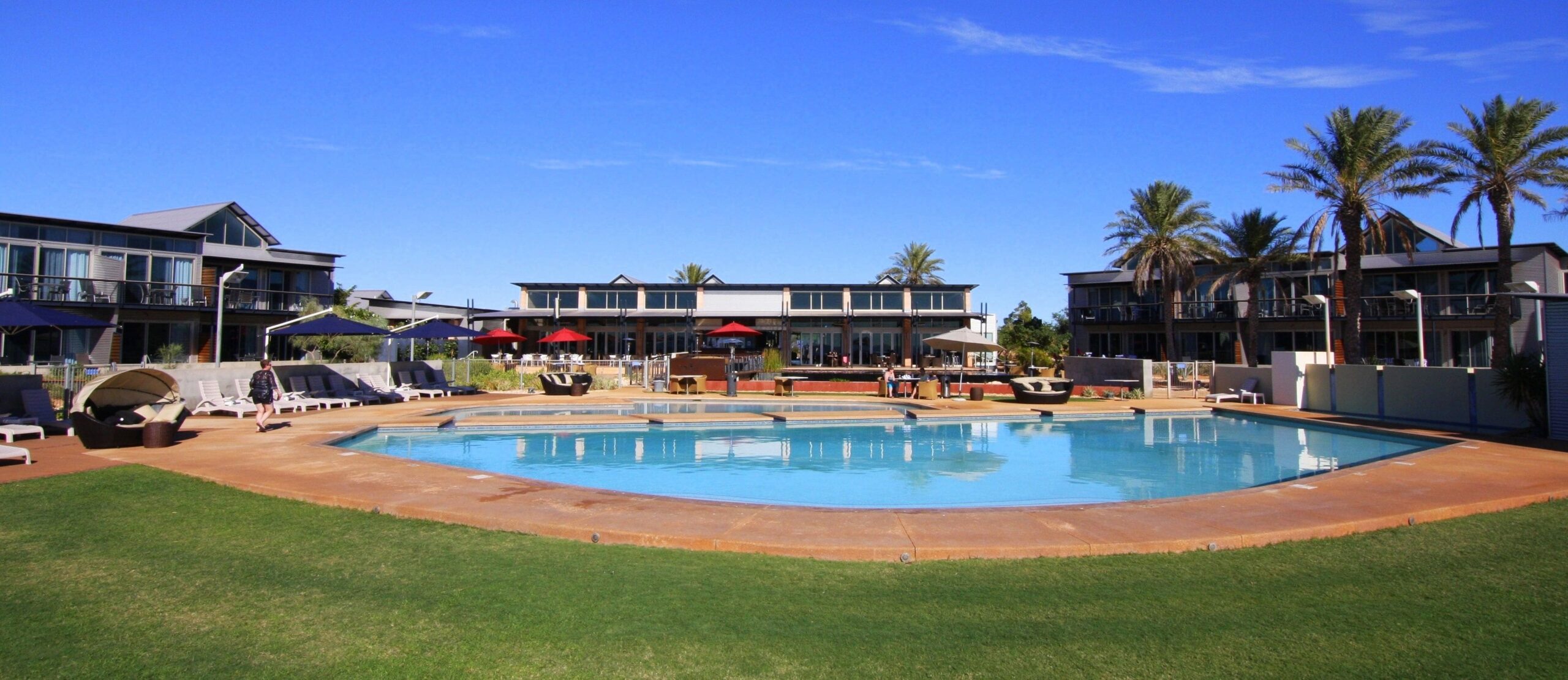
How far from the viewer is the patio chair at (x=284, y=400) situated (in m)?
17.4

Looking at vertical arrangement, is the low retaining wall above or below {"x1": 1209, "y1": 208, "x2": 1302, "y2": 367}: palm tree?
below

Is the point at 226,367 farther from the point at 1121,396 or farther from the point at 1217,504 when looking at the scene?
the point at 1121,396

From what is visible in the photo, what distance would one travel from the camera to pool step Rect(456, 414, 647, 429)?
17109 millimetres

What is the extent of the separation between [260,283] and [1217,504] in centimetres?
3902

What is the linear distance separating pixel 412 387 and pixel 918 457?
15301mm

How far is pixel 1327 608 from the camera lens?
487cm

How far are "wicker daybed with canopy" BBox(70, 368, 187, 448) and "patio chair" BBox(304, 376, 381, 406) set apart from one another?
254 inches

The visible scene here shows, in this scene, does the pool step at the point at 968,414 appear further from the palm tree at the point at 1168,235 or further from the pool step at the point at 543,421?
the palm tree at the point at 1168,235

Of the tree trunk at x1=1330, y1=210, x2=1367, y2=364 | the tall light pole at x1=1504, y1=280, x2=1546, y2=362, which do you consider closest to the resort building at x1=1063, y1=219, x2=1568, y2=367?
the tree trunk at x1=1330, y1=210, x2=1367, y2=364

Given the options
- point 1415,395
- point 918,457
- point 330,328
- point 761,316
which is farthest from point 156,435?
point 761,316

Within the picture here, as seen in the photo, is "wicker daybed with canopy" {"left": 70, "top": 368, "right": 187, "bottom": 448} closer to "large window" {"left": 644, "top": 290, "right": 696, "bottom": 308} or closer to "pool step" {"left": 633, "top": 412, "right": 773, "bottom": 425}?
"pool step" {"left": 633, "top": 412, "right": 773, "bottom": 425}

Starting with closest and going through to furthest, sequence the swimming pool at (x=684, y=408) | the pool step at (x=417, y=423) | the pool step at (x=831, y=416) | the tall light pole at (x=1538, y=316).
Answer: the tall light pole at (x=1538, y=316)
the pool step at (x=417, y=423)
the pool step at (x=831, y=416)
the swimming pool at (x=684, y=408)

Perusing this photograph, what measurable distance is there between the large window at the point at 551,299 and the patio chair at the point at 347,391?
24247 millimetres

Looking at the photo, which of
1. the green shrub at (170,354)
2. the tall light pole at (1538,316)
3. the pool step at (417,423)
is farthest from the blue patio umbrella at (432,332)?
the tall light pole at (1538,316)
